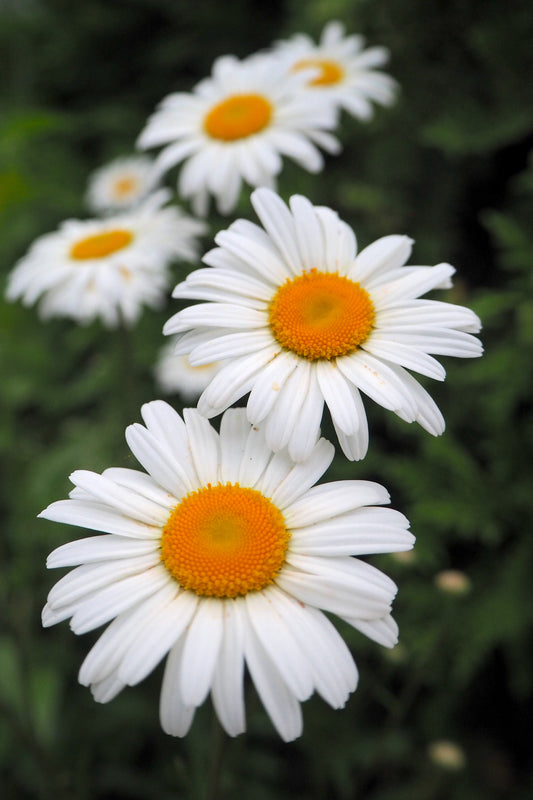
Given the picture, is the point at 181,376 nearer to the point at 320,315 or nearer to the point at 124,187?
the point at 124,187

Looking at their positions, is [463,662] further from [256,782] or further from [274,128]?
[274,128]

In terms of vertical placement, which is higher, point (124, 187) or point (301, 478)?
point (124, 187)

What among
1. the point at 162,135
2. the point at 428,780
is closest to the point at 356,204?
the point at 162,135

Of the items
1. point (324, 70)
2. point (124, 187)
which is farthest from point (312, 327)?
point (124, 187)

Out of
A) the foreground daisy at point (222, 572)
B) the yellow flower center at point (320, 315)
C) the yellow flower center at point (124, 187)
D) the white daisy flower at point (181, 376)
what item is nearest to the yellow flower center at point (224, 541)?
the foreground daisy at point (222, 572)

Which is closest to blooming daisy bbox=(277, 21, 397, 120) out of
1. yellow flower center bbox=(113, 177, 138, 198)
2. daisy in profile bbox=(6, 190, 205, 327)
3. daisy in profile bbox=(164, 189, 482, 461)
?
daisy in profile bbox=(6, 190, 205, 327)

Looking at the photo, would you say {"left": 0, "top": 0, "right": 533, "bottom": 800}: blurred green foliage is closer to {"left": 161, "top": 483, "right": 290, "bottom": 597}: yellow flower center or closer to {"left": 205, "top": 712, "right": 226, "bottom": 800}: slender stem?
{"left": 205, "top": 712, "right": 226, "bottom": 800}: slender stem

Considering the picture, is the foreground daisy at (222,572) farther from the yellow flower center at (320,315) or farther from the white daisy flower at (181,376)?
the white daisy flower at (181,376)
